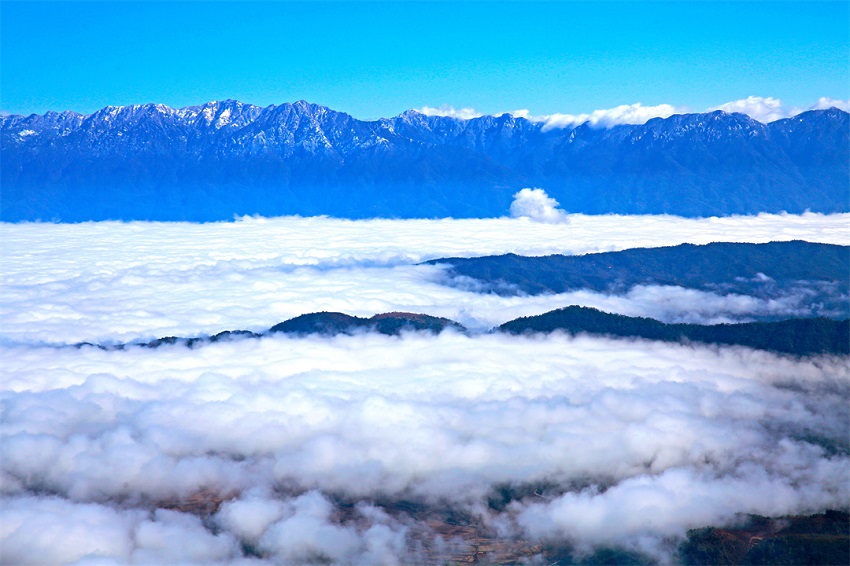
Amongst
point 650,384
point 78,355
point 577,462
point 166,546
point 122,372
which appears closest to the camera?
point 166,546

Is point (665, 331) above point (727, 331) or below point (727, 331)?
below

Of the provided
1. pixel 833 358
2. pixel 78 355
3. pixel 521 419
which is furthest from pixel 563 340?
pixel 78 355

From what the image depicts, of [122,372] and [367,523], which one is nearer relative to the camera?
[367,523]

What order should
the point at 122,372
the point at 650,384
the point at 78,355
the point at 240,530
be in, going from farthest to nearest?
the point at 78,355 → the point at 122,372 → the point at 650,384 → the point at 240,530

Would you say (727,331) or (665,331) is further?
(665,331)

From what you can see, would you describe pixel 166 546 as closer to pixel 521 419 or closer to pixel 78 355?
pixel 521 419

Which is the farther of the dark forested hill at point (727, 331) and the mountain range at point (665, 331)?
the mountain range at point (665, 331)

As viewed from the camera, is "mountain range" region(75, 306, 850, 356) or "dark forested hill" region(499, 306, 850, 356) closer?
"dark forested hill" region(499, 306, 850, 356)

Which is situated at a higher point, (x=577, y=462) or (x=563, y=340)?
(x=563, y=340)
